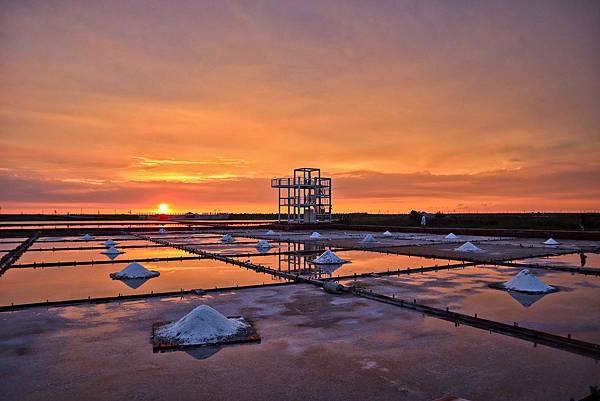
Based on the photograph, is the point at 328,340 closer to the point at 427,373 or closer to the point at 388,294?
the point at 427,373

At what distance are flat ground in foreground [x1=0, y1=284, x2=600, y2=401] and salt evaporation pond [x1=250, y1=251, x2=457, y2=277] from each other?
21.4ft

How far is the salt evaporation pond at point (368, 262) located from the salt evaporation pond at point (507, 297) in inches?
66.8

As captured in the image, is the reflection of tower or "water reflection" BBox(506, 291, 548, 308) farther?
the reflection of tower

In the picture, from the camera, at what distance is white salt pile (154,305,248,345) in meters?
6.97

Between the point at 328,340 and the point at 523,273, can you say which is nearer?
the point at 328,340

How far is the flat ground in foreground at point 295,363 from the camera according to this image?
511 centimetres

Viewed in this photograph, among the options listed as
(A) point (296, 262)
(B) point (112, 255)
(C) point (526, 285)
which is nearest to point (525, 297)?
(C) point (526, 285)

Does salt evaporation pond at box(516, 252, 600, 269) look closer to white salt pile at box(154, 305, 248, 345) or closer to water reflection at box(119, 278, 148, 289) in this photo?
white salt pile at box(154, 305, 248, 345)

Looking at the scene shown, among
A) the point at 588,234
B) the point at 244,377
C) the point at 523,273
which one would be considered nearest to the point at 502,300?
the point at 523,273

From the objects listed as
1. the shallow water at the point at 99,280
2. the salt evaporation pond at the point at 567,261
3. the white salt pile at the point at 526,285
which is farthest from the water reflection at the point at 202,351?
the salt evaporation pond at the point at 567,261

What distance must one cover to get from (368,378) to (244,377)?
5.14 feet

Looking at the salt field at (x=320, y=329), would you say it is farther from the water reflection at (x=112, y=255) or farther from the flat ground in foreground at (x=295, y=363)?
the water reflection at (x=112, y=255)

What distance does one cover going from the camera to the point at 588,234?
26.5 m

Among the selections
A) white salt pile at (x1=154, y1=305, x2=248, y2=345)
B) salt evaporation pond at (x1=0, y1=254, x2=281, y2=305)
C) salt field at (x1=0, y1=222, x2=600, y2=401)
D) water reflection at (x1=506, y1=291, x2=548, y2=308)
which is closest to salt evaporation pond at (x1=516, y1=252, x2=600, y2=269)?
salt field at (x1=0, y1=222, x2=600, y2=401)
